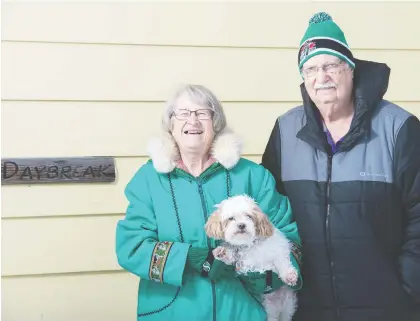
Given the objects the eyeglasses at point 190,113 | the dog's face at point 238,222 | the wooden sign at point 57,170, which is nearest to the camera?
the dog's face at point 238,222

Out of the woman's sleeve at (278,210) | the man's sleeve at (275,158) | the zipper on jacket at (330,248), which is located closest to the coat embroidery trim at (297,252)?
the woman's sleeve at (278,210)

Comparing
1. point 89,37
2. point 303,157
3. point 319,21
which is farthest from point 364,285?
point 89,37

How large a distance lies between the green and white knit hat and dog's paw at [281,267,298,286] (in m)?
0.76

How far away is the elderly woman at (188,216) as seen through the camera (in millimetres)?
1735

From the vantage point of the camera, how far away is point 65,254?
7.68 feet

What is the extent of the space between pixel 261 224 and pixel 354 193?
15.4 inches

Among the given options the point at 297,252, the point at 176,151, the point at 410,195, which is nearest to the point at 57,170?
the point at 176,151

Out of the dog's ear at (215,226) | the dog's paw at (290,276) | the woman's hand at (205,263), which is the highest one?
the dog's ear at (215,226)

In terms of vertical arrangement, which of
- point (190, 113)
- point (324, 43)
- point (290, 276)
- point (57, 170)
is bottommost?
point (290, 276)

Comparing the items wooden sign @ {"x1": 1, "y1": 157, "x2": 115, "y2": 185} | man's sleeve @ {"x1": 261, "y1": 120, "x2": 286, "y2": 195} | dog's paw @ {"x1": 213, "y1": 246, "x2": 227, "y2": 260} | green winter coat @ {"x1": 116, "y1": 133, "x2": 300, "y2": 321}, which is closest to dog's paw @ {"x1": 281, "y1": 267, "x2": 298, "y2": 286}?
green winter coat @ {"x1": 116, "y1": 133, "x2": 300, "y2": 321}

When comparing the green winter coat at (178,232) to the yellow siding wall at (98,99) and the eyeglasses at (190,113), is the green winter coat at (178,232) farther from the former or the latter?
the yellow siding wall at (98,99)

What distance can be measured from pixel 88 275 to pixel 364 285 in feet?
4.09

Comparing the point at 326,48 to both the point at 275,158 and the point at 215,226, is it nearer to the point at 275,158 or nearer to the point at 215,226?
the point at 275,158

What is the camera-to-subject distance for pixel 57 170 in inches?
90.8
